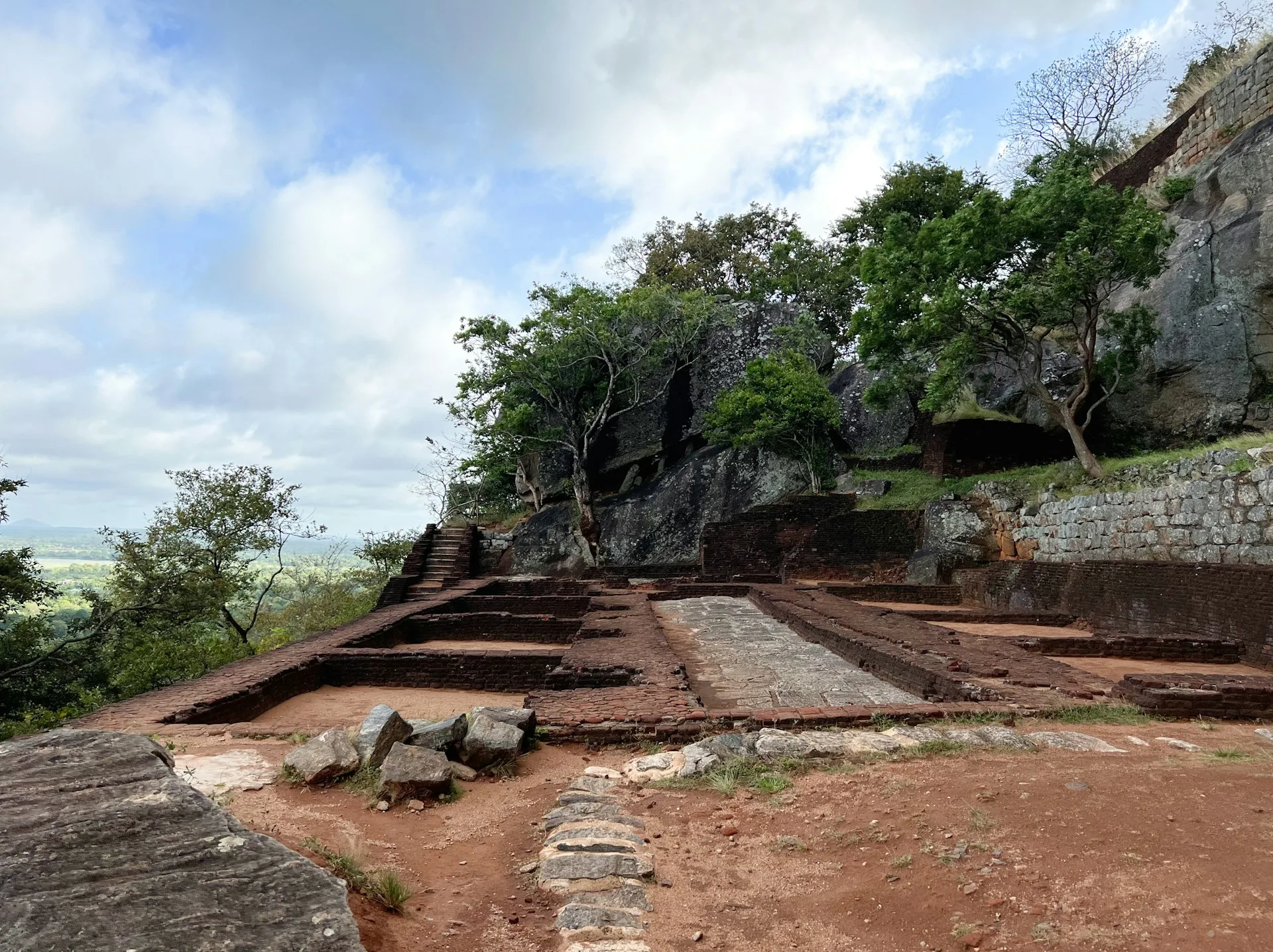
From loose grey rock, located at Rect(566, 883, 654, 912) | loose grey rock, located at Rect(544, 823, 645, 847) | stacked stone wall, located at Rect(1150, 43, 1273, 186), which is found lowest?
loose grey rock, located at Rect(566, 883, 654, 912)

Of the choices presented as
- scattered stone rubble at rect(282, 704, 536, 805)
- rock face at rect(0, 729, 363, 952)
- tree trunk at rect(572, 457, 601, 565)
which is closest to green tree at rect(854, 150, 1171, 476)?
tree trunk at rect(572, 457, 601, 565)

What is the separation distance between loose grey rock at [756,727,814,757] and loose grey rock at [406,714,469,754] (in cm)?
200

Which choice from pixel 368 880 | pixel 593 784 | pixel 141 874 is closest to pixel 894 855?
pixel 593 784

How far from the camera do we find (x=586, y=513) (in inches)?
920

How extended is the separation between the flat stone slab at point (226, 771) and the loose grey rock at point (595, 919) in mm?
2280

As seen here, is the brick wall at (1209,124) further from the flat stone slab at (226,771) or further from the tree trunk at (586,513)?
the flat stone slab at (226,771)

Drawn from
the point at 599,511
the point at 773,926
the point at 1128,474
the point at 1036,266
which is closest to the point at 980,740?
the point at 773,926

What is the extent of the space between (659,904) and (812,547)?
1657 centimetres

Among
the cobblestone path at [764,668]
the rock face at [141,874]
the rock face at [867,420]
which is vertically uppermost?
the rock face at [867,420]

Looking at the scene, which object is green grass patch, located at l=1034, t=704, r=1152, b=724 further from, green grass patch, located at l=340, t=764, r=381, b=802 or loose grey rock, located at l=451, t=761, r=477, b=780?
green grass patch, located at l=340, t=764, r=381, b=802

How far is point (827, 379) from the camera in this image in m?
25.7

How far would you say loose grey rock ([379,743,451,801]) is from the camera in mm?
4016

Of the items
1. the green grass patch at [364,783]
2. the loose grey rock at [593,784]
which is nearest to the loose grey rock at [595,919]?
the loose grey rock at [593,784]

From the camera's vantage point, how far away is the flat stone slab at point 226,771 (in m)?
4.11
